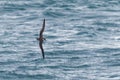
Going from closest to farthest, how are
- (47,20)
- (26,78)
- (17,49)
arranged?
(26,78) → (17,49) → (47,20)

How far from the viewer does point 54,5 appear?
82.8 m

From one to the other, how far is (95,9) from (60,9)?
4087mm

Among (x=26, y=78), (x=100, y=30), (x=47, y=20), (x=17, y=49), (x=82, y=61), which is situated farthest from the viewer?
(x=47, y=20)

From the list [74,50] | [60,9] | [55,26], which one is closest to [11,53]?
[74,50]

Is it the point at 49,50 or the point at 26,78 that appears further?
the point at 49,50

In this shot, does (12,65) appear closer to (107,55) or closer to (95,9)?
(107,55)

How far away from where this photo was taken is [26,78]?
52219 millimetres

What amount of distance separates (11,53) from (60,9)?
852 inches

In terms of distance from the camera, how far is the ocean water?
5378 cm

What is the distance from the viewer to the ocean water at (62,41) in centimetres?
5378

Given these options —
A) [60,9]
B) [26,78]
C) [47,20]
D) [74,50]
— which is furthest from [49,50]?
[60,9]

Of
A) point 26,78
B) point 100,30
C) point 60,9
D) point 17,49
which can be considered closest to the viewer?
point 26,78

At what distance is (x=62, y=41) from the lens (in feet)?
204

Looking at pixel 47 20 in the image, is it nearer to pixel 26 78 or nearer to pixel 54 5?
pixel 54 5
